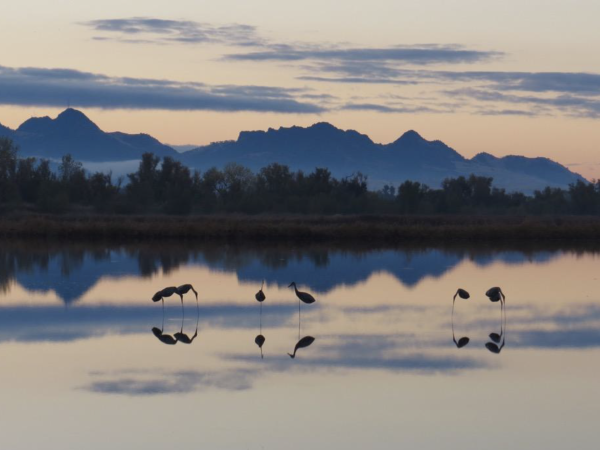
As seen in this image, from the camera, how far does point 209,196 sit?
225 feet

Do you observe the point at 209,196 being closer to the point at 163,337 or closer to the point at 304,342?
the point at 163,337

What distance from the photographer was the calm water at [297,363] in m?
9.74

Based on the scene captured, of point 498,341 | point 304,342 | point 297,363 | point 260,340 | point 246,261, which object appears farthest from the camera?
point 246,261

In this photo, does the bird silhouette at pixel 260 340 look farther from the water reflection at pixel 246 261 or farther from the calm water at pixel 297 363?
the water reflection at pixel 246 261

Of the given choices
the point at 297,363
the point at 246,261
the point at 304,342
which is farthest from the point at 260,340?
the point at 246,261

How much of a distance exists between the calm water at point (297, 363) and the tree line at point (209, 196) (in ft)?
121

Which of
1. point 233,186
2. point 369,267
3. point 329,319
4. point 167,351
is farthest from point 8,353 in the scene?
point 233,186

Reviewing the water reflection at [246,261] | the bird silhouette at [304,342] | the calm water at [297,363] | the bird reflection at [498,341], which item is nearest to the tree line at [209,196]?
the water reflection at [246,261]

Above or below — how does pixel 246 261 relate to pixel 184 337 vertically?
below

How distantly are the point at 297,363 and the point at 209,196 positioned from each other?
184 feet

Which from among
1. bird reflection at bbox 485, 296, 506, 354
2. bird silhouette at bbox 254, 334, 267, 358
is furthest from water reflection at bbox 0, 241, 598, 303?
bird reflection at bbox 485, 296, 506, 354

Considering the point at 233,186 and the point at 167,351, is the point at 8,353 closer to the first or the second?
the point at 167,351

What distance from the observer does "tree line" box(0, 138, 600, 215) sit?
60.7 m

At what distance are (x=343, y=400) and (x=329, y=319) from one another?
19.9ft
